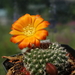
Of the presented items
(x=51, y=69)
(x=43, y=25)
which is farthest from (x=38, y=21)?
(x=51, y=69)

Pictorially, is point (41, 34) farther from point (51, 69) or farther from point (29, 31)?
point (51, 69)

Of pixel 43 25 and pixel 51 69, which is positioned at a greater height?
pixel 43 25

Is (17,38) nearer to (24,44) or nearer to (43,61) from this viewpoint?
(24,44)

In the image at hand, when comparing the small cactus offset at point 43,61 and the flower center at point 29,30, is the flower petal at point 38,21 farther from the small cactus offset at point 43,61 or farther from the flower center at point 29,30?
the small cactus offset at point 43,61

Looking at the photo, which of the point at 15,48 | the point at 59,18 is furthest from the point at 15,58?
the point at 59,18

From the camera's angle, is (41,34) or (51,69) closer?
(51,69)

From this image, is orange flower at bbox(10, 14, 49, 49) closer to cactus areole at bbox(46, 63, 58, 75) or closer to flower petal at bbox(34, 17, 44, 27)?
flower petal at bbox(34, 17, 44, 27)

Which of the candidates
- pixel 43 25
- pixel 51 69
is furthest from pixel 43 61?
pixel 43 25

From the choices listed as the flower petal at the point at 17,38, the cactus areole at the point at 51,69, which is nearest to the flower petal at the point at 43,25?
the flower petal at the point at 17,38

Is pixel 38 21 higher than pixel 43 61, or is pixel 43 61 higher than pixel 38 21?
pixel 38 21
